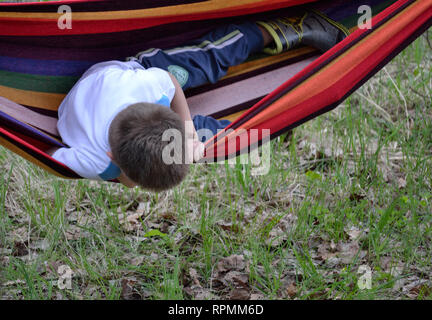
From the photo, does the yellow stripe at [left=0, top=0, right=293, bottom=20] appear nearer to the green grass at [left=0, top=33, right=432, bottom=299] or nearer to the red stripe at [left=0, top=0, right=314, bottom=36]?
the red stripe at [left=0, top=0, right=314, bottom=36]

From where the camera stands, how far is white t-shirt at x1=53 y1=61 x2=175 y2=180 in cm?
167

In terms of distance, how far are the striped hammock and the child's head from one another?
0.58 feet

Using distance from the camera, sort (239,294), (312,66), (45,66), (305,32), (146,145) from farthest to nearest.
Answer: (305,32)
(45,66)
(239,294)
(312,66)
(146,145)

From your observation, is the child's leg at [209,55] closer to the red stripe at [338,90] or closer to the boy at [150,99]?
the boy at [150,99]

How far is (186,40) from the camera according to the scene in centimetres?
219

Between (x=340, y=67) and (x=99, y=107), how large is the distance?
2.79ft

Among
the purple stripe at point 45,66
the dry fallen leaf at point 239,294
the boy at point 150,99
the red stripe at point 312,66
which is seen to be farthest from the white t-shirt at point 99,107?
the dry fallen leaf at point 239,294

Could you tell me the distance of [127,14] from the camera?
1983mm

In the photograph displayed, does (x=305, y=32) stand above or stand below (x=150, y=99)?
above

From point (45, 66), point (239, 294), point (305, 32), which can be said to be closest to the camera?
point (239, 294)

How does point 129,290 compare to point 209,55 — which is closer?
point 129,290

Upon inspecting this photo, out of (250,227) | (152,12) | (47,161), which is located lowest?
(250,227)

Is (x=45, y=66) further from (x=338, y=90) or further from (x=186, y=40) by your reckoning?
(x=338, y=90)

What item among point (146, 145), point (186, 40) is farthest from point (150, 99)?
point (186, 40)
